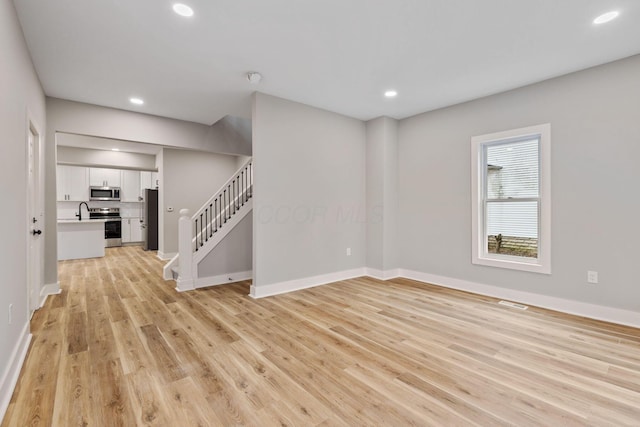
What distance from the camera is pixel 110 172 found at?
8.95 meters

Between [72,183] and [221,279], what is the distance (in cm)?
701

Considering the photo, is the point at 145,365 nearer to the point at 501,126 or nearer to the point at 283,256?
the point at 283,256

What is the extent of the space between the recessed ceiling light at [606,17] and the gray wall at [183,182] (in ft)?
23.0

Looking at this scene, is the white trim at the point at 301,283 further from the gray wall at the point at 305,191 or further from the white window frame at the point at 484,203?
the white window frame at the point at 484,203

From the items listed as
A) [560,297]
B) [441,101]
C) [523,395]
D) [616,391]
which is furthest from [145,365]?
[441,101]

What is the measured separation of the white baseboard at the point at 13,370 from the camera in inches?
67.6

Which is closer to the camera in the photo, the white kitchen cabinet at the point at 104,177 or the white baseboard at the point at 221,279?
the white baseboard at the point at 221,279

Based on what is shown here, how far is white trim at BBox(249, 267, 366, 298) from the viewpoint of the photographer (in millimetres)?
3979

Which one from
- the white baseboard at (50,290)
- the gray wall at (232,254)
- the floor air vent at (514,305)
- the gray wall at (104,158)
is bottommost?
the floor air vent at (514,305)

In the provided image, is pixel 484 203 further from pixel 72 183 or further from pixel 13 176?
pixel 72 183

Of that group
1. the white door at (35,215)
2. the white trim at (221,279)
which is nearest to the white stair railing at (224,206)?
the white trim at (221,279)

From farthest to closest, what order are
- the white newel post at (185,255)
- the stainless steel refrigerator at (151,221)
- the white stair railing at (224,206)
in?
the stainless steel refrigerator at (151,221)
the white stair railing at (224,206)
the white newel post at (185,255)

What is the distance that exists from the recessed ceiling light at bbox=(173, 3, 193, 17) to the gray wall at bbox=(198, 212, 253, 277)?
3005mm

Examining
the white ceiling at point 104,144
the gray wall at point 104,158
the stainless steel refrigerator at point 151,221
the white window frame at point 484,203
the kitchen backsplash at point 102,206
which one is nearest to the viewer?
the white window frame at point 484,203
